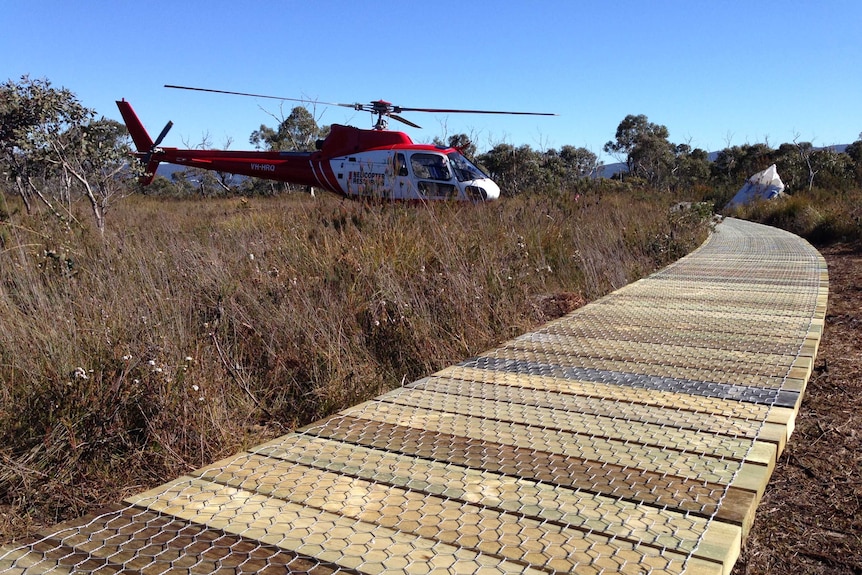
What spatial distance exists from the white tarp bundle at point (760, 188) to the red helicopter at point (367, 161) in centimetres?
1548

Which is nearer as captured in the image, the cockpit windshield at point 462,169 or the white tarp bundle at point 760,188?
the cockpit windshield at point 462,169

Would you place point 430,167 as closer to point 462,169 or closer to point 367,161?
point 462,169

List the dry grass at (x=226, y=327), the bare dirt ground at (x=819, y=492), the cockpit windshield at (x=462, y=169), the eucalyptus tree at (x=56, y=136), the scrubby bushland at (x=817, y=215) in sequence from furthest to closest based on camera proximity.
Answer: the scrubby bushland at (x=817, y=215) → the cockpit windshield at (x=462, y=169) → the eucalyptus tree at (x=56, y=136) → the dry grass at (x=226, y=327) → the bare dirt ground at (x=819, y=492)

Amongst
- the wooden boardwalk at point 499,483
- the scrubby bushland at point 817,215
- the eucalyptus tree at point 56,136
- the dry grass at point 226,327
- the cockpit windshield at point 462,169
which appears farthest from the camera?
the scrubby bushland at point 817,215

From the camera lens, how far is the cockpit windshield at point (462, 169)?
10281mm

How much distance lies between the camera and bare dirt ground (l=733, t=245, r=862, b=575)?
1.75m

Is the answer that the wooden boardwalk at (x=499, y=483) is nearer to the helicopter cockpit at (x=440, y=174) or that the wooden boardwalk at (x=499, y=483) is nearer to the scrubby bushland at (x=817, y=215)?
the helicopter cockpit at (x=440, y=174)

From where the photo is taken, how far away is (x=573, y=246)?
21.0ft

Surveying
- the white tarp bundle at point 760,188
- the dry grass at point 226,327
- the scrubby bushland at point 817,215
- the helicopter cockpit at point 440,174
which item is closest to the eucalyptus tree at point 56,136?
the dry grass at point 226,327

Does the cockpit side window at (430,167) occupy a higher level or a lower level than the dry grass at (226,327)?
higher

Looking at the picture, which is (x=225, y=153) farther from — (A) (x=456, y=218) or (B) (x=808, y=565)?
(B) (x=808, y=565)

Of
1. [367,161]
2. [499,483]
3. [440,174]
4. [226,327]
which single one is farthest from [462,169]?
[499,483]

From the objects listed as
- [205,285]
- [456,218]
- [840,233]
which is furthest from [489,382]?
[840,233]

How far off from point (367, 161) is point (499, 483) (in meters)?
7.84
